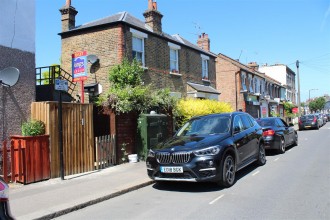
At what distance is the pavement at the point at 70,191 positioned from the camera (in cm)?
640

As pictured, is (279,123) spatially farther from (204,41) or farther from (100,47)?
(204,41)

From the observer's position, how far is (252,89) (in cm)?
3947

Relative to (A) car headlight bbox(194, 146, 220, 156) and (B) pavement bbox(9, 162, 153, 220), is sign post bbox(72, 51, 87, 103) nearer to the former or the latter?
(B) pavement bbox(9, 162, 153, 220)

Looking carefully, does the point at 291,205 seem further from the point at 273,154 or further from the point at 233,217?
the point at 273,154

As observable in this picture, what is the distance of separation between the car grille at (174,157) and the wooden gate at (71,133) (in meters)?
3.32

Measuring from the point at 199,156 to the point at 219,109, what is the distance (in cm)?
1136

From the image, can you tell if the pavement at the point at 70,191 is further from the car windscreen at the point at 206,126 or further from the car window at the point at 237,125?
the car window at the point at 237,125

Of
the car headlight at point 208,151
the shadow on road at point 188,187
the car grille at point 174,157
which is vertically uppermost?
the car headlight at point 208,151

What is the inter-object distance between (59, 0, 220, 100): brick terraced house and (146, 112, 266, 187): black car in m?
8.22

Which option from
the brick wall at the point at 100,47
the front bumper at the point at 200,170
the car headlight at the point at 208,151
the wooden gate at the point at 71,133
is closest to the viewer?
the front bumper at the point at 200,170

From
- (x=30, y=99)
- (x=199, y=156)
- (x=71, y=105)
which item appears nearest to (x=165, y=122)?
(x=71, y=105)

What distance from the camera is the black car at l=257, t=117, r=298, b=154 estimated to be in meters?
13.4

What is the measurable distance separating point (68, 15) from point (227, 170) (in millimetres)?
13354

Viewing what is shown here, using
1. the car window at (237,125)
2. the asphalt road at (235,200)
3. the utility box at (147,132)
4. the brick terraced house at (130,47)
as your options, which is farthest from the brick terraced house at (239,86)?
the asphalt road at (235,200)
